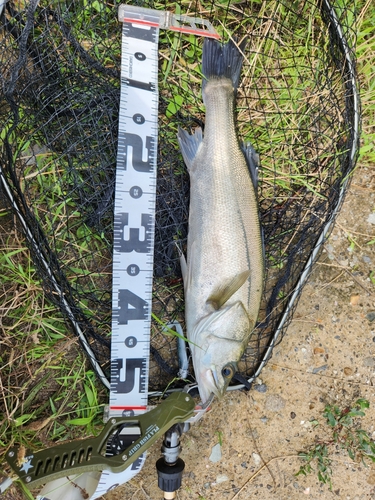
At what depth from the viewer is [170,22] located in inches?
105

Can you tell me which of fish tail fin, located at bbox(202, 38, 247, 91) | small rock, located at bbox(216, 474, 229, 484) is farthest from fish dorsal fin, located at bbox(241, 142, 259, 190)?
small rock, located at bbox(216, 474, 229, 484)

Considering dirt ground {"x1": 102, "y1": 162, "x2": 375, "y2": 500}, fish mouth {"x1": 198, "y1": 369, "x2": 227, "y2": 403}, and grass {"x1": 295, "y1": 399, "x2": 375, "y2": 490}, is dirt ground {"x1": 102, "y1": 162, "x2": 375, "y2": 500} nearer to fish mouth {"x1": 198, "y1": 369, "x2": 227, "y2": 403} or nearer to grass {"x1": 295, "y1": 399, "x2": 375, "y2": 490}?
grass {"x1": 295, "y1": 399, "x2": 375, "y2": 490}

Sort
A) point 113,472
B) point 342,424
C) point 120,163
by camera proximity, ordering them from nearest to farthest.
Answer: point 113,472 < point 120,163 < point 342,424

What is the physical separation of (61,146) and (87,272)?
2.71 feet

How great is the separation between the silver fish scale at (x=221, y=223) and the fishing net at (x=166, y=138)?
0.80ft

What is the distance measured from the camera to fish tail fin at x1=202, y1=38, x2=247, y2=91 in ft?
8.47

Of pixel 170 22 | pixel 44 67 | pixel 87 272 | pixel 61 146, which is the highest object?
pixel 170 22

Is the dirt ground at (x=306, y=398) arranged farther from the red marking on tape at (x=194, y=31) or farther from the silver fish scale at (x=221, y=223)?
the red marking on tape at (x=194, y=31)

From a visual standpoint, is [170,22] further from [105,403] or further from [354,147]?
[105,403]

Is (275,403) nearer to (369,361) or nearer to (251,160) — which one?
(369,361)

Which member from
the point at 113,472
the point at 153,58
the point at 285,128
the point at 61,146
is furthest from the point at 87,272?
the point at 285,128

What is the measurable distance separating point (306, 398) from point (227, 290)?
1.17 metres

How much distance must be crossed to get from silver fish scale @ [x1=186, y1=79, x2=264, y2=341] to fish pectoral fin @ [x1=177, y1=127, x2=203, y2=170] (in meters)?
0.04

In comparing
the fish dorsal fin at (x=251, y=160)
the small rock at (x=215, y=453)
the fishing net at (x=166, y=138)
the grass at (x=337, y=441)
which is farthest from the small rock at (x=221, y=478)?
the fish dorsal fin at (x=251, y=160)
